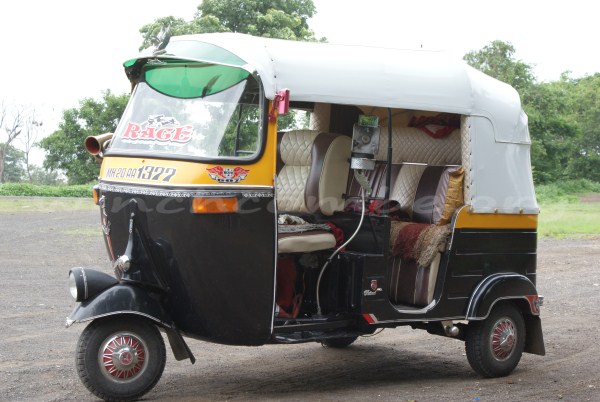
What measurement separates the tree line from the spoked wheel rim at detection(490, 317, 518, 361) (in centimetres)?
1123

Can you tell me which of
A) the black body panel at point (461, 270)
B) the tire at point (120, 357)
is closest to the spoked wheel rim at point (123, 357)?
the tire at point (120, 357)

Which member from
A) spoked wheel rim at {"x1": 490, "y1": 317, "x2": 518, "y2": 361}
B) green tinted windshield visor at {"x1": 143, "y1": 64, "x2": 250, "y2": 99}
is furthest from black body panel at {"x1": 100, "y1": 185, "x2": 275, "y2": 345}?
spoked wheel rim at {"x1": 490, "y1": 317, "x2": 518, "y2": 361}

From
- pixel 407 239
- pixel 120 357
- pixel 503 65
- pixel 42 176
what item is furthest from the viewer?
pixel 42 176

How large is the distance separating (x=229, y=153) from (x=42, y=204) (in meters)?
23.3

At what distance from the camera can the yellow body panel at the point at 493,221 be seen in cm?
796

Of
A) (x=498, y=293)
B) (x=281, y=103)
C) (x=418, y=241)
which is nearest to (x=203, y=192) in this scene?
(x=281, y=103)

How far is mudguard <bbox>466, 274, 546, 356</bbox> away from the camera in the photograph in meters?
8.07

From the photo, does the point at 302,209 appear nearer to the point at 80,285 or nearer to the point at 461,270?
the point at 461,270

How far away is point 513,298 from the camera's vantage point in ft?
27.4

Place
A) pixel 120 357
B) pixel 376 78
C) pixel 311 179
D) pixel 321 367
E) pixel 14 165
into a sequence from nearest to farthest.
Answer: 1. pixel 120 357
2. pixel 376 78
3. pixel 311 179
4. pixel 321 367
5. pixel 14 165

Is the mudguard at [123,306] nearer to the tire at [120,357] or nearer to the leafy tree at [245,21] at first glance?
the tire at [120,357]

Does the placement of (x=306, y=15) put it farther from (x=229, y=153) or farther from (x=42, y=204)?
(x=229, y=153)

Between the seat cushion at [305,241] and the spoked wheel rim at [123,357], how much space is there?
4.28 feet

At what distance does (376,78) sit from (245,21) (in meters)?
21.8
